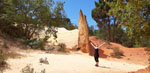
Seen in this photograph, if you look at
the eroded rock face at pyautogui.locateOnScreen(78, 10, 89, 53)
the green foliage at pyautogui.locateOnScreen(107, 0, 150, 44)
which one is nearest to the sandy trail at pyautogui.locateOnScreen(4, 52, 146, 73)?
the green foliage at pyautogui.locateOnScreen(107, 0, 150, 44)

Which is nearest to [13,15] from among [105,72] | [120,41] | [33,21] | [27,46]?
[33,21]

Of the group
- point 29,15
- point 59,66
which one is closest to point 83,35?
point 29,15

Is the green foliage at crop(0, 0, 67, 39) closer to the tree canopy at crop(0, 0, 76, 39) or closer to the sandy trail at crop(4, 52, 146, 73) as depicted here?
the tree canopy at crop(0, 0, 76, 39)

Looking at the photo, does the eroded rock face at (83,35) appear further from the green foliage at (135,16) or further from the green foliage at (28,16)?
the green foliage at (135,16)

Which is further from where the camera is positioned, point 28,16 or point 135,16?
point 28,16

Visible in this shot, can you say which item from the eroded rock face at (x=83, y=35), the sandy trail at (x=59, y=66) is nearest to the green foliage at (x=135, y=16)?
the sandy trail at (x=59, y=66)

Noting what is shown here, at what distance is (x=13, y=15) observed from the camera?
47.2 feet

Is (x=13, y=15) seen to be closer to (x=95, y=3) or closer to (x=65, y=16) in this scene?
(x=65, y=16)

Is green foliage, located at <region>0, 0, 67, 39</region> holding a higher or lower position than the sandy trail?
higher

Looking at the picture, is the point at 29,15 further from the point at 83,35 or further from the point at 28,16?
the point at 83,35

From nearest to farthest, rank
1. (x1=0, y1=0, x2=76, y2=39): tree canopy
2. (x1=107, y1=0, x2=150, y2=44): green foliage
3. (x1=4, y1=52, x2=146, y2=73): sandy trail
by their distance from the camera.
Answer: (x1=107, y1=0, x2=150, y2=44): green foliage → (x1=4, y1=52, x2=146, y2=73): sandy trail → (x1=0, y1=0, x2=76, y2=39): tree canopy

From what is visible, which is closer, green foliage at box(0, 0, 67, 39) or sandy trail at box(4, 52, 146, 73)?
sandy trail at box(4, 52, 146, 73)

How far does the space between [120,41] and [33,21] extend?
997 inches

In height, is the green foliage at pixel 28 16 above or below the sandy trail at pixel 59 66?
above
